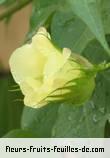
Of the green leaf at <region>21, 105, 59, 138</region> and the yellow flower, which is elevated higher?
the yellow flower

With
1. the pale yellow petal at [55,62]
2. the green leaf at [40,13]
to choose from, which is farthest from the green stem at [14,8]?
the pale yellow petal at [55,62]

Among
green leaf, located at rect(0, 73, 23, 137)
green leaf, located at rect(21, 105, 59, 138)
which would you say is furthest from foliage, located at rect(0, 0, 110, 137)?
green leaf, located at rect(0, 73, 23, 137)

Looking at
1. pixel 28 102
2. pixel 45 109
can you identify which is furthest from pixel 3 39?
pixel 28 102

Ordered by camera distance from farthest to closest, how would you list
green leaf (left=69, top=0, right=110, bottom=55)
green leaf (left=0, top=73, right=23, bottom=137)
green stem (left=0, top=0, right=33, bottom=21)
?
green leaf (left=0, top=73, right=23, bottom=137)
green stem (left=0, top=0, right=33, bottom=21)
green leaf (left=69, top=0, right=110, bottom=55)

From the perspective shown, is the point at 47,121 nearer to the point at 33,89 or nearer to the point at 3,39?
the point at 33,89

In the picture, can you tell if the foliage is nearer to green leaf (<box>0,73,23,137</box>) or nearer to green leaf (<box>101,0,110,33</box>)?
green leaf (<box>101,0,110,33</box>)

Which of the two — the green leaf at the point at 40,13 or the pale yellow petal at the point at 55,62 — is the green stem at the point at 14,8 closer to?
the green leaf at the point at 40,13
